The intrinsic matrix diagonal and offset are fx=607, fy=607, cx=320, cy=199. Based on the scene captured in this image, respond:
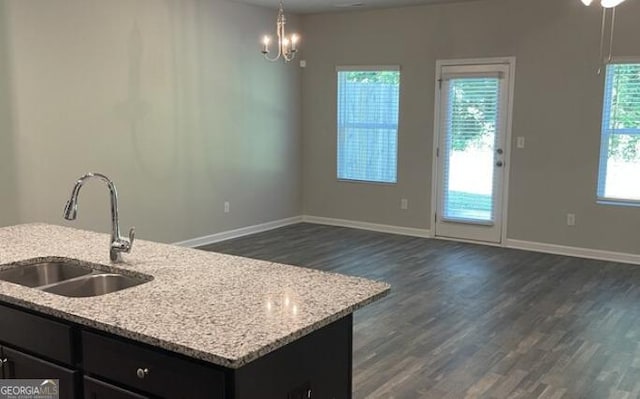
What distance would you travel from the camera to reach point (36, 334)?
210 centimetres

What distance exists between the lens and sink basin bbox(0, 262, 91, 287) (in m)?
2.60

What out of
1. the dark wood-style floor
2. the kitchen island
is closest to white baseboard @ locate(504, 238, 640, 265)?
the dark wood-style floor

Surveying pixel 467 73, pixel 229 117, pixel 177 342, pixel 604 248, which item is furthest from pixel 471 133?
pixel 177 342

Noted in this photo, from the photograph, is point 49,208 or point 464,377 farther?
point 49,208

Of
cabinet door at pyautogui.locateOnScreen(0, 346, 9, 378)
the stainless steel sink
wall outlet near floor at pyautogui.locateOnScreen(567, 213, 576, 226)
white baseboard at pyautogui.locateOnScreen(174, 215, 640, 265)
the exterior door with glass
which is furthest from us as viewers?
the exterior door with glass

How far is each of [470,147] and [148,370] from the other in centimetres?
589

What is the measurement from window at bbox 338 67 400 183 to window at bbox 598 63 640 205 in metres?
2.43

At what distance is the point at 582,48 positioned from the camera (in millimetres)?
6277

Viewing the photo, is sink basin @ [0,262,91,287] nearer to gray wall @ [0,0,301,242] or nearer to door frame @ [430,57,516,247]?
gray wall @ [0,0,301,242]

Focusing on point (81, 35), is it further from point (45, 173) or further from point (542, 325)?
point (542, 325)

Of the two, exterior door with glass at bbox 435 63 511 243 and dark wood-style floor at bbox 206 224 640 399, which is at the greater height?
exterior door with glass at bbox 435 63 511 243

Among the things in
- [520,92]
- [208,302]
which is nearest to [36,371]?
[208,302]

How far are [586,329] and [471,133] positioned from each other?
326 centimetres

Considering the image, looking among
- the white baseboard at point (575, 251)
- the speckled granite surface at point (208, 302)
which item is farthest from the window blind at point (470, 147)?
the speckled granite surface at point (208, 302)
